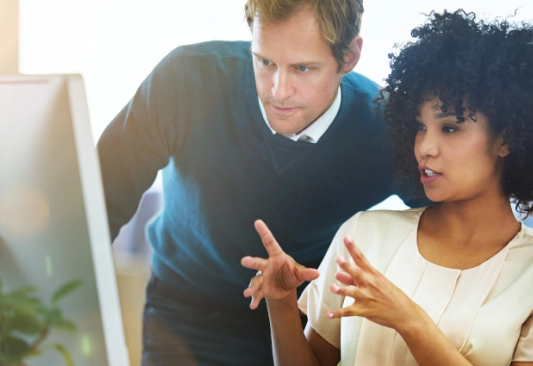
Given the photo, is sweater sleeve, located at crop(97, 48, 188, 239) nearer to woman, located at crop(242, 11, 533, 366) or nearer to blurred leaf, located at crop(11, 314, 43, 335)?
woman, located at crop(242, 11, 533, 366)

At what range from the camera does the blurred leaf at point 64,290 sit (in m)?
0.82

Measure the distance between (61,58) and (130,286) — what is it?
0.63 meters

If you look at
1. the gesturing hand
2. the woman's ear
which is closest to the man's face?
the gesturing hand

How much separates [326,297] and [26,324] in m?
0.60

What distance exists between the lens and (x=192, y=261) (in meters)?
1.42

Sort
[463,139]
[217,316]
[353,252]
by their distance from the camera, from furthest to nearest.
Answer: [217,316] → [463,139] → [353,252]

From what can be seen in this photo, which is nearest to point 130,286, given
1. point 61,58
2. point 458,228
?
point 61,58

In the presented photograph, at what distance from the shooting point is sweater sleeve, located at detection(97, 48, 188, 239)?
1399 millimetres

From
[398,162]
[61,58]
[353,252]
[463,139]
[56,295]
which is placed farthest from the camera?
[61,58]

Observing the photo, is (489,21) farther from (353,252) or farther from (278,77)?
(353,252)

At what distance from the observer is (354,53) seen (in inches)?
49.3

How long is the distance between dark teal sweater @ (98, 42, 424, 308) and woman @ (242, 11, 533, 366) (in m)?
0.07

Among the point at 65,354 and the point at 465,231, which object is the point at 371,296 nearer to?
the point at 465,231

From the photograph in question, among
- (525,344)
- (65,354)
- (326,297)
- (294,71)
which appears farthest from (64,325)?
(525,344)
